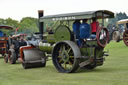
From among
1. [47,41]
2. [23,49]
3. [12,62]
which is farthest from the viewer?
[12,62]

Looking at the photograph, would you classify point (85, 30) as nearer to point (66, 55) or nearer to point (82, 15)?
point (82, 15)

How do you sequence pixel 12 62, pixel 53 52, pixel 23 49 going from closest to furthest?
pixel 53 52, pixel 23 49, pixel 12 62

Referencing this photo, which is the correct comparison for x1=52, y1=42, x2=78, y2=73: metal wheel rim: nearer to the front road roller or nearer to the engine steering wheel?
the engine steering wheel

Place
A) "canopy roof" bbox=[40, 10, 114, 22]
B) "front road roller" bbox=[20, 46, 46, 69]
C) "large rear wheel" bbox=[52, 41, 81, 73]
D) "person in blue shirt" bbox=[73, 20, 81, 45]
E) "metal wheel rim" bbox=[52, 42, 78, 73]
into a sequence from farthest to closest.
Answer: "front road roller" bbox=[20, 46, 46, 69] < "person in blue shirt" bbox=[73, 20, 81, 45] < "metal wheel rim" bbox=[52, 42, 78, 73] < "large rear wheel" bbox=[52, 41, 81, 73] < "canopy roof" bbox=[40, 10, 114, 22]

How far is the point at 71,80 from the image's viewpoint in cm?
754

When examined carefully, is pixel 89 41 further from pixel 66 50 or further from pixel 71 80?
pixel 71 80

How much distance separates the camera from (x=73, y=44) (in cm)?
901

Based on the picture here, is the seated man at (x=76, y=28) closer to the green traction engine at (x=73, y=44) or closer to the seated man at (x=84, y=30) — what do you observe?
the green traction engine at (x=73, y=44)

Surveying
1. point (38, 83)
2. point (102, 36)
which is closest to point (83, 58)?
point (102, 36)

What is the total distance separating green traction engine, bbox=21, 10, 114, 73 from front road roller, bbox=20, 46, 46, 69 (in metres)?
1.11

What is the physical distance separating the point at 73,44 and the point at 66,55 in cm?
53

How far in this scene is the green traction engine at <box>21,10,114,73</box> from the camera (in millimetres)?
8898

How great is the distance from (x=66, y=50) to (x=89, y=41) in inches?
30.9

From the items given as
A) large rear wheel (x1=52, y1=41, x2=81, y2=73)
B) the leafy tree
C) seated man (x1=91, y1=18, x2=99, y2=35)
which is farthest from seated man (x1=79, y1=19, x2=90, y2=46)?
the leafy tree
